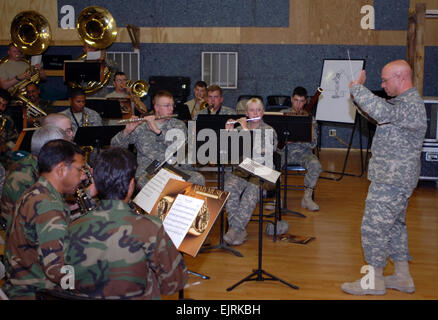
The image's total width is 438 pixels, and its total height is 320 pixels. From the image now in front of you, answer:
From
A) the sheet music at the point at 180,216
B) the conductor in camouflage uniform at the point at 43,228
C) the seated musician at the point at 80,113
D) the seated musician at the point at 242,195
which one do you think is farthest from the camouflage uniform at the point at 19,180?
the seated musician at the point at 80,113

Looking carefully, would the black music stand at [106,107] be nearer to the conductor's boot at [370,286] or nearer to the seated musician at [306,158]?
the seated musician at [306,158]

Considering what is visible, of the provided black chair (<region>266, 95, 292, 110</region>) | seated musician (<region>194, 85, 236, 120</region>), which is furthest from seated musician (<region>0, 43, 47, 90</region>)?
black chair (<region>266, 95, 292, 110</region>)

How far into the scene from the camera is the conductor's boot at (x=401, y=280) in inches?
141

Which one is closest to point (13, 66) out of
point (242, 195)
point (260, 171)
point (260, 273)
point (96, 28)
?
point (96, 28)

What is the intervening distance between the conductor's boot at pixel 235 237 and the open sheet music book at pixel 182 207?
5.48ft

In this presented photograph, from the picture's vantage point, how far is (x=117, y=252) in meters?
1.92

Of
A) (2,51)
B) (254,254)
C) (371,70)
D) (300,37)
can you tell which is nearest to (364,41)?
(371,70)

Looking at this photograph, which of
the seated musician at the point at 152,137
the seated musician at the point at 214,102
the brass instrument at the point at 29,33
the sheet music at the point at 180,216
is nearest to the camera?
the sheet music at the point at 180,216

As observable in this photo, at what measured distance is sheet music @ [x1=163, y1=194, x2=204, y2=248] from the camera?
274 cm

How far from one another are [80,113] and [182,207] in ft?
12.6

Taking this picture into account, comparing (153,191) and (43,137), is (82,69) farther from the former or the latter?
(153,191)

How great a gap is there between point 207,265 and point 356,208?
253 cm

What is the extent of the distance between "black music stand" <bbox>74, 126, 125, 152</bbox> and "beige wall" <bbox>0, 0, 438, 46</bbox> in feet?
17.3

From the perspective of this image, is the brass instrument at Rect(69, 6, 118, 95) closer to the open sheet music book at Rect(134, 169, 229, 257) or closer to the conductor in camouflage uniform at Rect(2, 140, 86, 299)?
the open sheet music book at Rect(134, 169, 229, 257)
